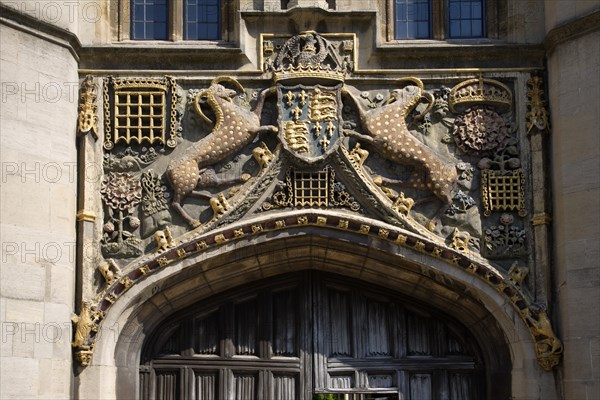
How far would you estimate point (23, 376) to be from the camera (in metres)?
12.2

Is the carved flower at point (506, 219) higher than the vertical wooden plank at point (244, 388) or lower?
higher

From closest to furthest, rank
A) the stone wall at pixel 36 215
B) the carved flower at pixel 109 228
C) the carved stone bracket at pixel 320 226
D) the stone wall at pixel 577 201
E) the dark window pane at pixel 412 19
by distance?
the stone wall at pixel 36 215, the stone wall at pixel 577 201, the carved stone bracket at pixel 320 226, the carved flower at pixel 109 228, the dark window pane at pixel 412 19

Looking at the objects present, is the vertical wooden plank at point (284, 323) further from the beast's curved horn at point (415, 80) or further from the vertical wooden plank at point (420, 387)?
the beast's curved horn at point (415, 80)

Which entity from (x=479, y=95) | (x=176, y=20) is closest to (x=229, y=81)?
(x=176, y=20)

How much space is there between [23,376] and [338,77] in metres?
4.67

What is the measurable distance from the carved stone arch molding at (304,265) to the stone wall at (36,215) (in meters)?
0.58

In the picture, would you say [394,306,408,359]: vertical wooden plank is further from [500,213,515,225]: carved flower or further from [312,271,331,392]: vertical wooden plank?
[500,213,515,225]: carved flower

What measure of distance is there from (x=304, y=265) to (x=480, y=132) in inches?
98.4

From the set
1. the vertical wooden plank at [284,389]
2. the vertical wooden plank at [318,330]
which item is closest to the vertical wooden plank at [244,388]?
the vertical wooden plank at [284,389]

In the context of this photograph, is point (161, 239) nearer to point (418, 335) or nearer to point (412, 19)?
point (418, 335)

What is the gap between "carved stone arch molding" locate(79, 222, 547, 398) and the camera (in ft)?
42.6

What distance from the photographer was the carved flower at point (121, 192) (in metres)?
13.2

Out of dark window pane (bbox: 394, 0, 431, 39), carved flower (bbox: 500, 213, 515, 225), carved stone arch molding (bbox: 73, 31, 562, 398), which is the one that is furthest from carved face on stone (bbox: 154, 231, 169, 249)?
carved flower (bbox: 500, 213, 515, 225)

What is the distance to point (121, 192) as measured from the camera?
13242 mm
